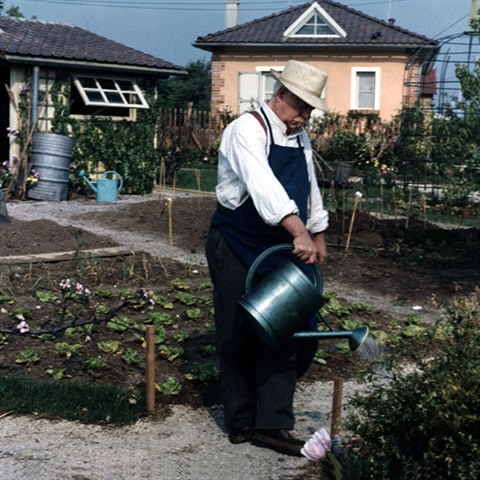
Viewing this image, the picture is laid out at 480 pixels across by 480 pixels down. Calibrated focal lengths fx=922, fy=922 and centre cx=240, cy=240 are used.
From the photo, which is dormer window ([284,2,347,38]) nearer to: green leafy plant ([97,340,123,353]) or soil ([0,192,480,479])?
soil ([0,192,480,479])

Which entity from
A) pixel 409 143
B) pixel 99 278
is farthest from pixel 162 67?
pixel 99 278

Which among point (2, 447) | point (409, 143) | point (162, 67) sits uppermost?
point (162, 67)

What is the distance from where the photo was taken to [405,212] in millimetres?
12172

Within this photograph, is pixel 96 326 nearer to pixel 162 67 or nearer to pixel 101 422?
pixel 101 422

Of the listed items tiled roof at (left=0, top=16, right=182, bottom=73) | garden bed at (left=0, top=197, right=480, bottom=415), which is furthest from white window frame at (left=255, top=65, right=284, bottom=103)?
garden bed at (left=0, top=197, right=480, bottom=415)

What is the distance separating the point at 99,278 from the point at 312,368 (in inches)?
104

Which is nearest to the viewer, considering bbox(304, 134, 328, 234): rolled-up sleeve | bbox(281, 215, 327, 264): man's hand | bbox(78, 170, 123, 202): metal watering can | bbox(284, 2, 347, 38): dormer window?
bbox(281, 215, 327, 264): man's hand

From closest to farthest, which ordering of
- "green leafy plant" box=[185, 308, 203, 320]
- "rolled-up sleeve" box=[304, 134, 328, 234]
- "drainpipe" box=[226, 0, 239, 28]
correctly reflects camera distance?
1. "rolled-up sleeve" box=[304, 134, 328, 234]
2. "green leafy plant" box=[185, 308, 203, 320]
3. "drainpipe" box=[226, 0, 239, 28]

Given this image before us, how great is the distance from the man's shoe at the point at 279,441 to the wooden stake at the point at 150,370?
589mm

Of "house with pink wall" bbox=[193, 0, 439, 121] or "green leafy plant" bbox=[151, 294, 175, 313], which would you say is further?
"house with pink wall" bbox=[193, 0, 439, 121]

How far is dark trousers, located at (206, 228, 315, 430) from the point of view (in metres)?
4.16

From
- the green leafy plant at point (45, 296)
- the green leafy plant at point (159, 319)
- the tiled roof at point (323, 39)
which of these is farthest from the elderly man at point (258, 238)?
the tiled roof at point (323, 39)

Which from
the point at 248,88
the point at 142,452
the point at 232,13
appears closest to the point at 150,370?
the point at 142,452

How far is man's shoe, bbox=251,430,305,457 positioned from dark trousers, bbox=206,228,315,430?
0.05m
